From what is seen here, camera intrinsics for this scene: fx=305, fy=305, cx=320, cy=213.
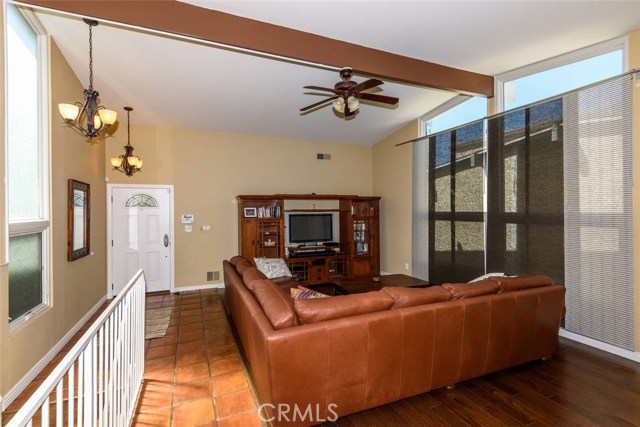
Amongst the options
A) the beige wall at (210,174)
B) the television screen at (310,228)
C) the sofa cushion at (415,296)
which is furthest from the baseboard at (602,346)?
the beige wall at (210,174)

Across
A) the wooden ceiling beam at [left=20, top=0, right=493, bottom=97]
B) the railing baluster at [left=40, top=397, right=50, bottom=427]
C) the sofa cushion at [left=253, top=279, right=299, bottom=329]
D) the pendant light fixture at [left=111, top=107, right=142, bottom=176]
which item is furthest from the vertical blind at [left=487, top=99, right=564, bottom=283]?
the pendant light fixture at [left=111, top=107, right=142, bottom=176]

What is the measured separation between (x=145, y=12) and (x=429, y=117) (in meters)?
4.63

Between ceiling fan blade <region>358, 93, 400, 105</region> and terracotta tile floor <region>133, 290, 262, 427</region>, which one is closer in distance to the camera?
terracotta tile floor <region>133, 290, 262, 427</region>

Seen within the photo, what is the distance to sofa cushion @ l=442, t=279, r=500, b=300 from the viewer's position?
2.53 meters

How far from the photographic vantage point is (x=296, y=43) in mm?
3076

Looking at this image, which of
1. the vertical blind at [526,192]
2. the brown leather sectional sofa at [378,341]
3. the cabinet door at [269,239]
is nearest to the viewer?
the brown leather sectional sofa at [378,341]

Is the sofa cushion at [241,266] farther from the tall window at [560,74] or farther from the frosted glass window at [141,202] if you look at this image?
the tall window at [560,74]

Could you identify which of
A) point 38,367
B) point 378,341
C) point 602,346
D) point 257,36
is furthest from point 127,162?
point 602,346

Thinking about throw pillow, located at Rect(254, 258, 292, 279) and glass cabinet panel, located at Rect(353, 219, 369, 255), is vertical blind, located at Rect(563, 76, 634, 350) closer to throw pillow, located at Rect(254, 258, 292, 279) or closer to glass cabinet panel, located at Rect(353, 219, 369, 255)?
glass cabinet panel, located at Rect(353, 219, 369, 255)

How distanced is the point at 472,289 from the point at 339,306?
4.10 feet

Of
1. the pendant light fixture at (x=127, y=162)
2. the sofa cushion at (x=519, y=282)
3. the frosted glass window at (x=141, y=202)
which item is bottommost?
the sofa cushion at (x=519, y=282)

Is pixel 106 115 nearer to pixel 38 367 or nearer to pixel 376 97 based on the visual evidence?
pixel 38 367

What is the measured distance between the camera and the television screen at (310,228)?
6215 millimetres

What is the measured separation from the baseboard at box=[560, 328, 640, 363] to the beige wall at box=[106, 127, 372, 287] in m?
4.75
